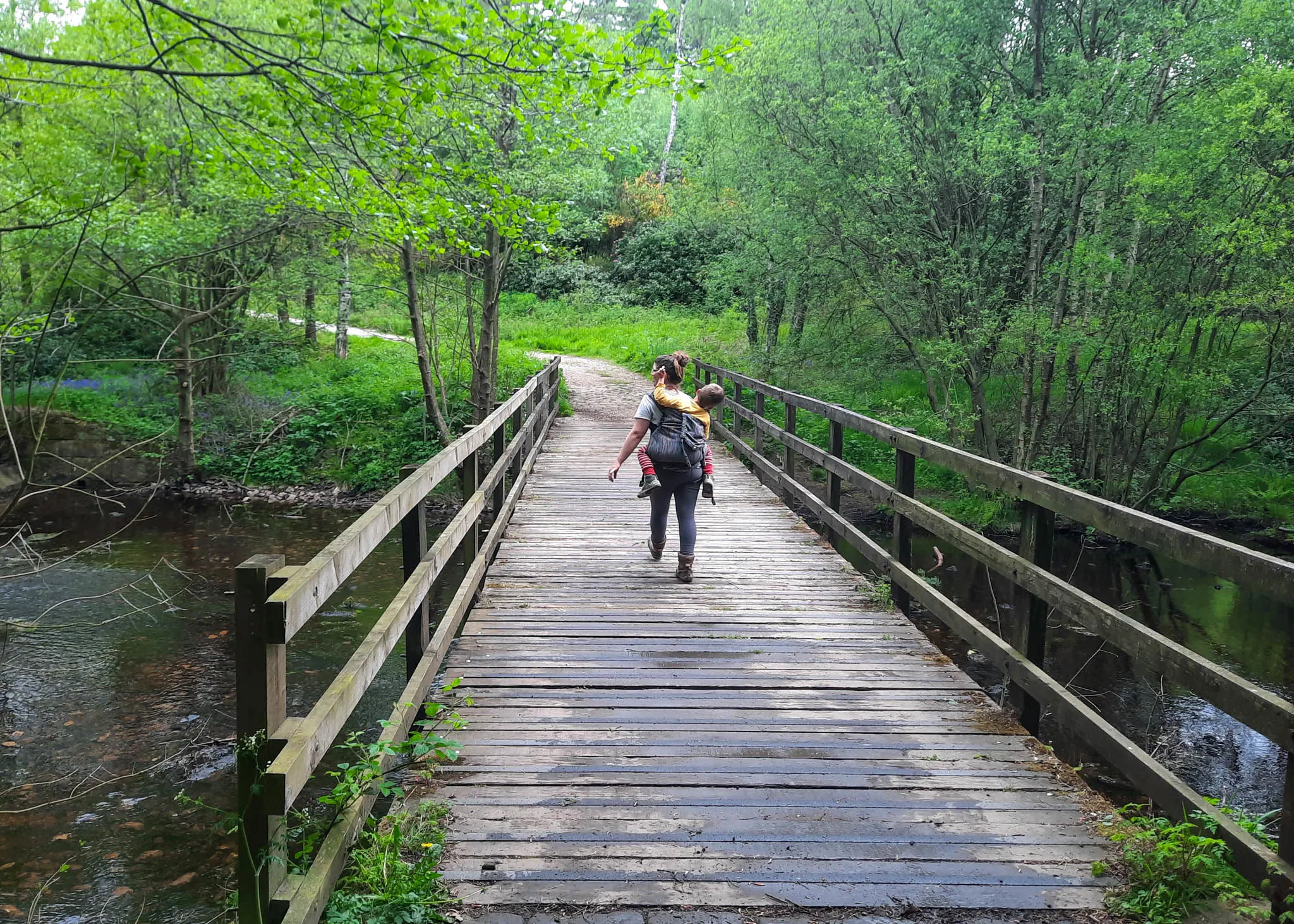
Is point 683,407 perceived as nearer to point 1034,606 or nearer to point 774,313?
point 1034,606

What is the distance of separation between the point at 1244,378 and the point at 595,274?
2655 cm

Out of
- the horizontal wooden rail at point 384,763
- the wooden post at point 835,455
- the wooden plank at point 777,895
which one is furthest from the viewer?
the wooden post at point 835,455

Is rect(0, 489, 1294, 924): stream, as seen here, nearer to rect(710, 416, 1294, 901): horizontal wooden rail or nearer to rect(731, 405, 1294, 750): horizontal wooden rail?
rect(710, 416, 1294, 901): horizontal wooden rail

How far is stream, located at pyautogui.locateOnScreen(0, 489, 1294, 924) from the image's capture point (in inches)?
223

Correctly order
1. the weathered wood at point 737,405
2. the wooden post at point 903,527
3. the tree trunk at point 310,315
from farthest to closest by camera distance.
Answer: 1. the tree trunk at point 310,315
2. the weathered wood at point 737,405
3. the wooden post at point 903,527

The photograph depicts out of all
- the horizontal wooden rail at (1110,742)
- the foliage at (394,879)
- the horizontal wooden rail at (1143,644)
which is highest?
the horizontal wooden rail at (1143,644)

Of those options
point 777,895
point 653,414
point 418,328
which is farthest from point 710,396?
point 418,328

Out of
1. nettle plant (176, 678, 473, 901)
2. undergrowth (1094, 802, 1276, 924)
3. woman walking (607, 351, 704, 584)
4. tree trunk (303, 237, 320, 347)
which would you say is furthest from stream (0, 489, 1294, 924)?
tree trunk (303, 237, 320, 347)

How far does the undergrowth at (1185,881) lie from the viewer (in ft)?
8.56

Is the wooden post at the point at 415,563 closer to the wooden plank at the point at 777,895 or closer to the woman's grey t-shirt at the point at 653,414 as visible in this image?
the wooden plank at the point at 777,895

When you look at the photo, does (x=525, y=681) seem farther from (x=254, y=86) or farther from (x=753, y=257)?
(x=753, y=257)

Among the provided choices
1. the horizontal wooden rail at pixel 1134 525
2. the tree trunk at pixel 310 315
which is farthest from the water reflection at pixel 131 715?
the tree trunk at pixel 310 315

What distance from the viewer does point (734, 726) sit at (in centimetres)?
406

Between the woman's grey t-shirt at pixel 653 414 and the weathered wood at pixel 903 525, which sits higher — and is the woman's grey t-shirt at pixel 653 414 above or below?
above
